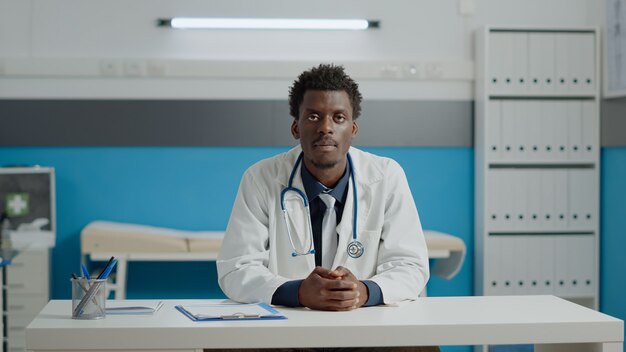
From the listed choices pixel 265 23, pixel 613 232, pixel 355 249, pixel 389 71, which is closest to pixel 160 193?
pixel 265 23

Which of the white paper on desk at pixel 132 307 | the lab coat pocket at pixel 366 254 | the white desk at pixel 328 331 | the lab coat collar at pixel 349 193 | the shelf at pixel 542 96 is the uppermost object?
the shelf at pixel 542 96

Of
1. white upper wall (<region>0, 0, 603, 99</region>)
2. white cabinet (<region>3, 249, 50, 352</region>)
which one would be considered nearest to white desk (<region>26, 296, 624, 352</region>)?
white cabinet (<region>3, 249, 50, 352</region>)

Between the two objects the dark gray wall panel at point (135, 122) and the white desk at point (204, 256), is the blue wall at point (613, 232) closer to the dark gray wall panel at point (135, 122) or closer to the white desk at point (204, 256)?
the white desk at point (204, 256)

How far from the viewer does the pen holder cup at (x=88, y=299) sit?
1.92 meters

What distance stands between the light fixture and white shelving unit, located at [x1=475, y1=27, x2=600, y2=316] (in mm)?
644

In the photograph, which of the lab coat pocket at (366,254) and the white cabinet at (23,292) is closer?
the lab coat pocket at (366,254)

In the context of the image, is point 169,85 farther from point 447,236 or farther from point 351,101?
point 351,101

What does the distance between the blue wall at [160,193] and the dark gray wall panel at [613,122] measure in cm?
6

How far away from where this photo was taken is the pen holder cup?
6.29ft

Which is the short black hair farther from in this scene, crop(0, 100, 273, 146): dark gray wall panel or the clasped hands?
crop(0, 100, 273, 146): dark gray wall panel

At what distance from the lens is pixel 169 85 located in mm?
4164

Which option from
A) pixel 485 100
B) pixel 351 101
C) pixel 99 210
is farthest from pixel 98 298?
pixel 485 100

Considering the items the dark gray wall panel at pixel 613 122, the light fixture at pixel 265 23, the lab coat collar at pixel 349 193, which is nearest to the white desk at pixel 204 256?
the dark gray wall panel at pixel 613 122

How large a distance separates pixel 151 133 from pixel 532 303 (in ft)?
8.10
